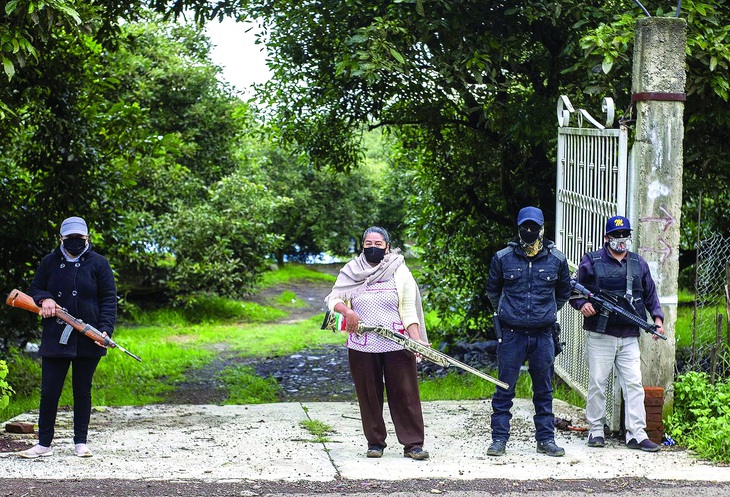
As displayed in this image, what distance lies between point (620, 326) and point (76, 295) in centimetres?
409

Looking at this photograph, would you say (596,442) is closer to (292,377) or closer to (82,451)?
(82,451)

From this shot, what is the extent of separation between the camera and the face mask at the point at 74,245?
7.41 metres

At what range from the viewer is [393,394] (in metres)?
7.41

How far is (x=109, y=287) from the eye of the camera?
297 inches

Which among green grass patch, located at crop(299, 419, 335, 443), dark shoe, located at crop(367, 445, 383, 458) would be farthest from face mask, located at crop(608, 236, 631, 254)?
green grass patch, located at crop(299, 419, 335, 443)

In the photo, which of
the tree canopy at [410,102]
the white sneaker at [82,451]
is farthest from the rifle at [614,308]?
the white sneaker at [82,451]

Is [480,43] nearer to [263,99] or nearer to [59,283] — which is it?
[263,99]

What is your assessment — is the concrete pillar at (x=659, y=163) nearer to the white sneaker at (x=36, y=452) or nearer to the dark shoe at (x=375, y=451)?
the dark shoe at (x=375, y=451)

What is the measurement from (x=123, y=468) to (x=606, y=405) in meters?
3.84

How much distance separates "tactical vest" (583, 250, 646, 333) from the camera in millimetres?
7527

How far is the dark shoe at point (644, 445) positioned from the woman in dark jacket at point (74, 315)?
4011 mm

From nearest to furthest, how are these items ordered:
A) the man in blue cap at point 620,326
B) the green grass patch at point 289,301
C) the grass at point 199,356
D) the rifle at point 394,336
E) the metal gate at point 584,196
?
the rifle at point 394,336, the man in blue cap at point 620,326, the metal gate at point 584,196, the grass at point 199,356, the green grass patch at point 289,301

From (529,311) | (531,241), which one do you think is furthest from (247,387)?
(531,241)

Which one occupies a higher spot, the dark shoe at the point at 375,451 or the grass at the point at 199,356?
the dark shoe at the point at 375,451
